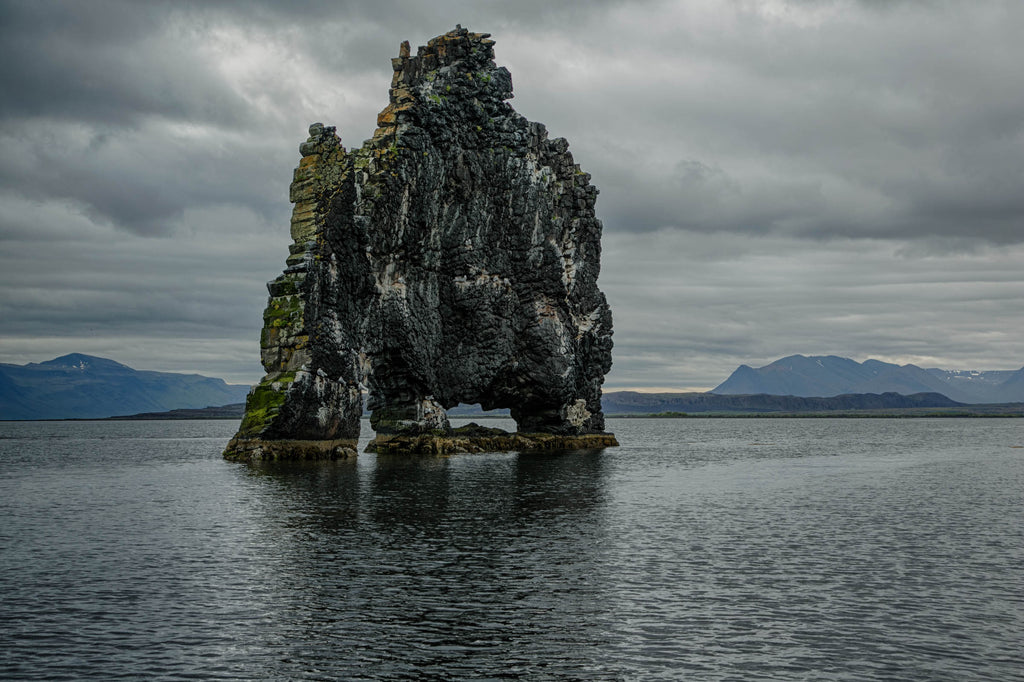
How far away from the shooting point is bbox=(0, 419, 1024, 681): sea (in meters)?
20.5

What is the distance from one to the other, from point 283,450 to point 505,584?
5405 centimetres

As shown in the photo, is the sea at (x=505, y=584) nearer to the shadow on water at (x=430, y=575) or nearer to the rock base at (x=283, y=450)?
the shadow on water at (x=430, y=575)

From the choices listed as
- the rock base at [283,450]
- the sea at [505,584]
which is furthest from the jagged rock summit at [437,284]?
the sea at [505,584]

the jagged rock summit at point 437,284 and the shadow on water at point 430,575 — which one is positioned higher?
the jagged rock summit at point 437,284

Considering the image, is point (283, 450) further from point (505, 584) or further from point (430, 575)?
point (505, 584)

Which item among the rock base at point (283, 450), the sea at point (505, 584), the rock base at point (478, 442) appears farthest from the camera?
the rock base at point (478, 442)

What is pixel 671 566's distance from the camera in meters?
31.8

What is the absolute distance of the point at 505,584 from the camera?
28.7 metres

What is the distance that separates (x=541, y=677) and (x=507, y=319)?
83.1 m

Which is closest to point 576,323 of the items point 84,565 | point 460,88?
point 460,88

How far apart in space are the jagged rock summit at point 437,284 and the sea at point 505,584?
2318 centimetres

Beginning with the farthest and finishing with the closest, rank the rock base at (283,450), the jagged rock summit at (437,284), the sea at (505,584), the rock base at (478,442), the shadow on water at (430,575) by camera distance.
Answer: the rock base at (478,442), the jagged rock summit at (437,284), the rock base at (283,450), the shadow on water at (430,575), the sea at (505,584)

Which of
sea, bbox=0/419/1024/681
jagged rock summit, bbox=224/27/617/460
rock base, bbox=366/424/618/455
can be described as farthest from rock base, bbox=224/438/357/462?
sea, bbox=0/419/1024/681

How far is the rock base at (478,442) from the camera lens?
95.7 meters
